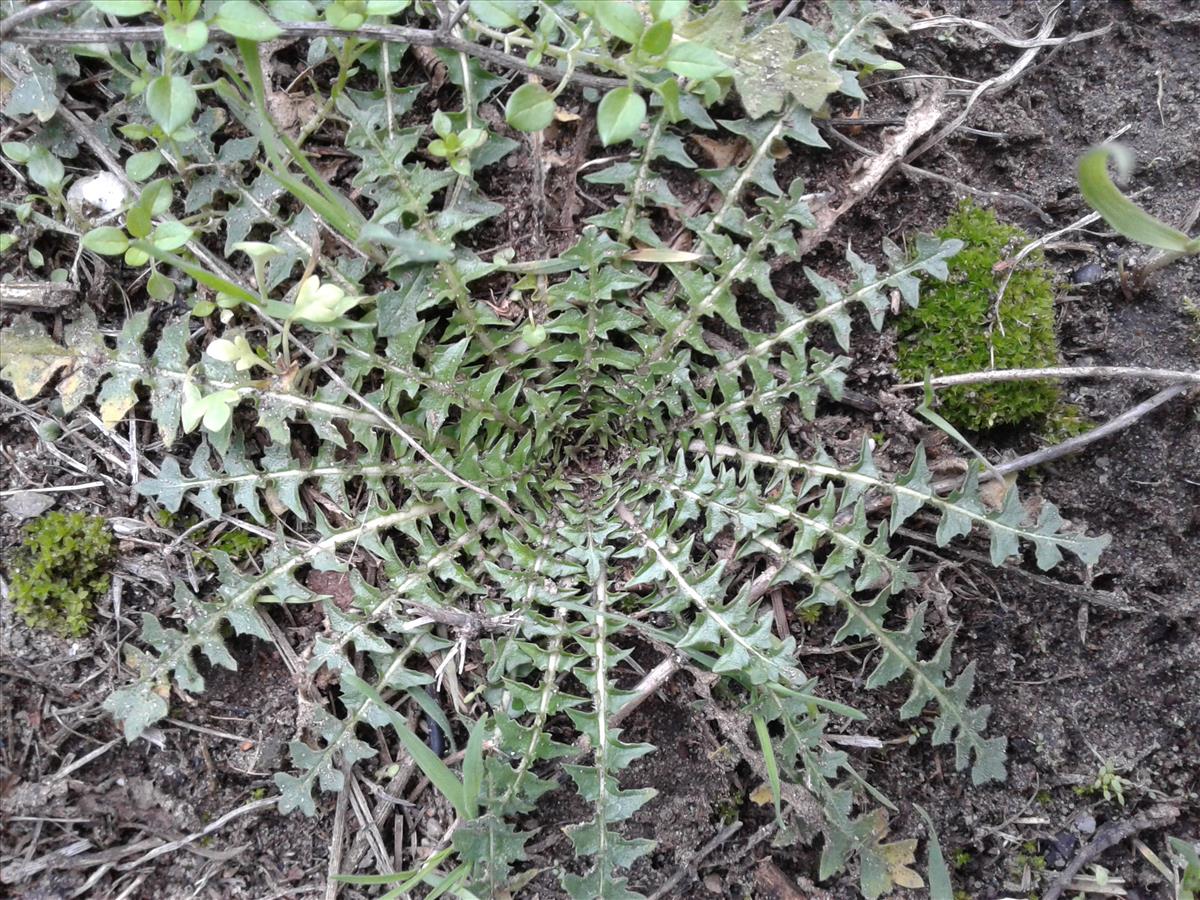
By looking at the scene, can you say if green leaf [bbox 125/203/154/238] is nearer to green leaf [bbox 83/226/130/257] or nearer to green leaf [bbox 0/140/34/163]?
green leaf [bbox 83/226/130/257]

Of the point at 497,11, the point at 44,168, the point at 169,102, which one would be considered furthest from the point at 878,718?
the point at 44,168

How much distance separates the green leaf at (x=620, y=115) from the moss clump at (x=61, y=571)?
221cm

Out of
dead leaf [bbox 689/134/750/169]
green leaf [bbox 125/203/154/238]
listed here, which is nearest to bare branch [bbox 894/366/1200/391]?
dead leaf [bbox 689/134/750/169]

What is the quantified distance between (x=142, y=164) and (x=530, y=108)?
1373 mm

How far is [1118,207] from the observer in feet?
7.79

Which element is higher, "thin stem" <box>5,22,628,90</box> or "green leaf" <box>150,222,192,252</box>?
"thin stem" <box>5,22,628,90</box>

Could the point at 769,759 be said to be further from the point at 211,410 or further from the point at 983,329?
the point at 211,410

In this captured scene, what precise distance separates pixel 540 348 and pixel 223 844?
2.02 meters

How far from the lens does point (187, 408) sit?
269 cm

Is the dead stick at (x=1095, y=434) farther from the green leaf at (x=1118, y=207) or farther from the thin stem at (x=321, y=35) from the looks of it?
the thin stem at (x=321, y=35)

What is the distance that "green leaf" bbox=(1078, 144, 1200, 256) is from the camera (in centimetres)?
229

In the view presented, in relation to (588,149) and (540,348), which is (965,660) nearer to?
(540,348)

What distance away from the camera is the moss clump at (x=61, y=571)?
287 cm

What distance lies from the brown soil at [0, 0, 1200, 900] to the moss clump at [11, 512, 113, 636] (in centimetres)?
6
